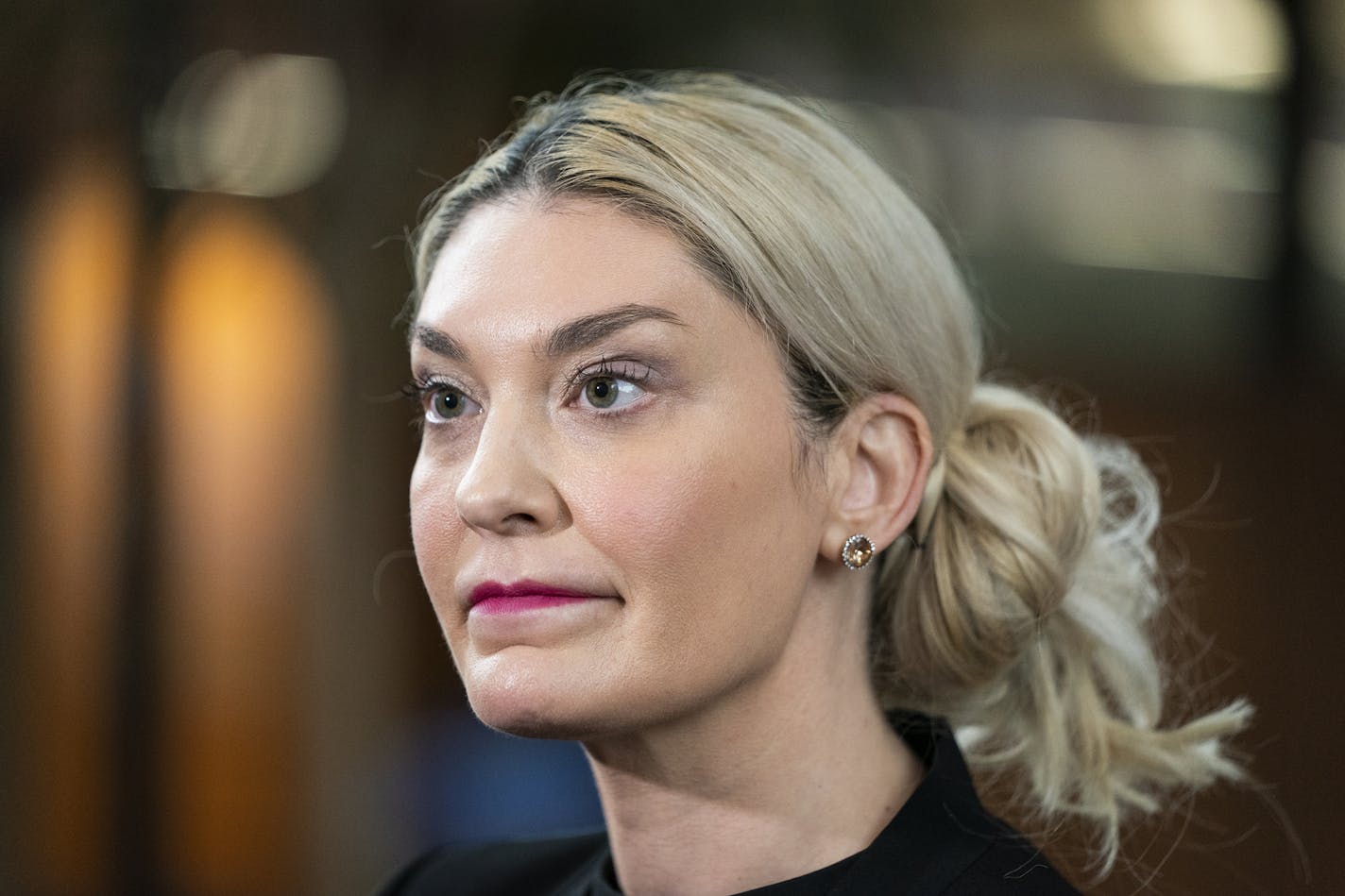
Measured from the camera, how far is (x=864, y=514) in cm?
165

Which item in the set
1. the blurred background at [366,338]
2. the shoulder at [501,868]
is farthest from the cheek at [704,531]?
the blurred background at [366,338]

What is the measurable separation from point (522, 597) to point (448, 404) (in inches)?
11.0

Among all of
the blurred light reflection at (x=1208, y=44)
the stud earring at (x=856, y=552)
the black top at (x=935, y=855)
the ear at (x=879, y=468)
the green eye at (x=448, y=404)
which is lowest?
the black top at (x=935, y=855)

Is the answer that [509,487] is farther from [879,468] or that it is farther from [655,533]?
[879,468]

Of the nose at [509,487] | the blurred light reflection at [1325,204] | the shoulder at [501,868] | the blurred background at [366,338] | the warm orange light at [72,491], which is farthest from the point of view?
the warm orange light at [72,491]

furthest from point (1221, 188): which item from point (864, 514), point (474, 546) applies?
point (474, 546)

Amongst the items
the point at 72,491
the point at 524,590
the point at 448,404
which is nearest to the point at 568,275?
the point at 448,404

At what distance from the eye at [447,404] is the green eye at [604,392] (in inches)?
6.9

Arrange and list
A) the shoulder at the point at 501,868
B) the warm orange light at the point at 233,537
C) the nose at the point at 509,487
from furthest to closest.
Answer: the warm orange light at the point at 233,537, the shoulder at the point at 501,868, the nose at the point at 509,487

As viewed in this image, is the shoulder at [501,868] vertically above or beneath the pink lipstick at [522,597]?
beneath

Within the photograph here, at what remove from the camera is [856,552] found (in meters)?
1.62

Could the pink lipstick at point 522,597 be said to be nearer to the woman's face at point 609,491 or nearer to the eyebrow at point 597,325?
the woman's face at point 609,491

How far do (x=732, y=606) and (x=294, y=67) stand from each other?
13.1ft

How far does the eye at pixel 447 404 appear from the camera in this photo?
163 centimetres
